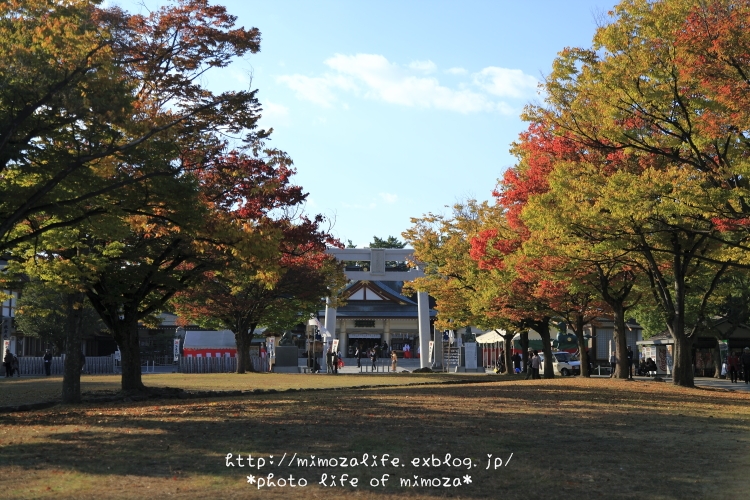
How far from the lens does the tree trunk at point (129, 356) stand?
71.6ft

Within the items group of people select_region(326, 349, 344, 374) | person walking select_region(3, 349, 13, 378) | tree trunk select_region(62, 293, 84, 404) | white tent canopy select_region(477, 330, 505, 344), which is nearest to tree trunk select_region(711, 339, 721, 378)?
white tent canopy select_region(477, 330, 505, 344)

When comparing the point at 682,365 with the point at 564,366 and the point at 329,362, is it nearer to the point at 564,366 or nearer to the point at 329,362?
the point at 564,366

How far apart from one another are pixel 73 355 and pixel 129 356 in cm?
312

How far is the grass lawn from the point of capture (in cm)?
798

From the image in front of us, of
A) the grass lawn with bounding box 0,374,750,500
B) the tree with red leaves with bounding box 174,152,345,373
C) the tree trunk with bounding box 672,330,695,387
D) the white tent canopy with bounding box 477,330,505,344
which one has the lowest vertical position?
the grass lawn with bounding box 0,374,750,500

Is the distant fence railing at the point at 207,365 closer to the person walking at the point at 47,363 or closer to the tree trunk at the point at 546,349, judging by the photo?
the person walking at the point at 47,363

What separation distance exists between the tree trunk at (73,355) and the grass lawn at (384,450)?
2.91 metres

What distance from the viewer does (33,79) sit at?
12414 millimetres

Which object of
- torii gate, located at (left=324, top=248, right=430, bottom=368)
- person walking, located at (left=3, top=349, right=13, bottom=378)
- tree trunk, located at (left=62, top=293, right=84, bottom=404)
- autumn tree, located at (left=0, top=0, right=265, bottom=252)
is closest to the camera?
autumn tree, located at (left=0, top=0, right=265, bottom=252)

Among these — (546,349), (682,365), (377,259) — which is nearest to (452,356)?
(377,259)

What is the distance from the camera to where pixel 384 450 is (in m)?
9.93

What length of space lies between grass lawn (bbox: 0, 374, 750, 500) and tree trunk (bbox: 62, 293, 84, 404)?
9.56 feet

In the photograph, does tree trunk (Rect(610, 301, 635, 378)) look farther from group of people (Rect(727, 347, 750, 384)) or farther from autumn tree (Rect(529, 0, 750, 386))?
group of people (Rect(727, 347, 750, 384))

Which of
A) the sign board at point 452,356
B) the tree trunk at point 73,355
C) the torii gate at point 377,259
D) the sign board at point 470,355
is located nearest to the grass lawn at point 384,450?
the tree trunk at point 73,355
